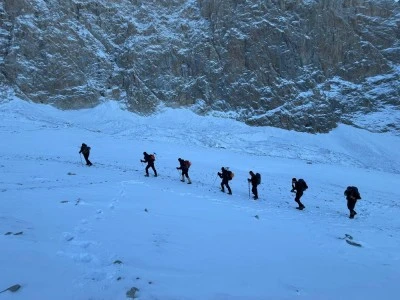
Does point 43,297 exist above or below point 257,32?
below

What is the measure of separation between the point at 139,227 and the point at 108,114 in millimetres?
45428

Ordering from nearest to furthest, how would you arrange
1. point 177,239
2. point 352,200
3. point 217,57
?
point 177,239 → point 352,200 → point 217,57

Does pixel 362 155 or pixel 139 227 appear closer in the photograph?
pixel 139 227

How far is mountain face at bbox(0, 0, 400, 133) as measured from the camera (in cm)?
5681

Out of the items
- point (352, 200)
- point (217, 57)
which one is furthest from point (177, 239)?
point (217, 57)

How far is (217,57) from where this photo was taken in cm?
6406

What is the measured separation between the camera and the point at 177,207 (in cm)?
1088

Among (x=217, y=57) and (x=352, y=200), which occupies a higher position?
(x=217, y=57)

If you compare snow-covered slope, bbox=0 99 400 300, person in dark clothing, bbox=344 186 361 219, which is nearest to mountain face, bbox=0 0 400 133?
snow-covered slope, bbox=0 99 400 300

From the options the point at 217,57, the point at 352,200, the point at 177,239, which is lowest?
the point at 177,239

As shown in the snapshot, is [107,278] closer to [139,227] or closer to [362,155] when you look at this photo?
[139,227]

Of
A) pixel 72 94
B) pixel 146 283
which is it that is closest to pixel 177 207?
pixel 146 283

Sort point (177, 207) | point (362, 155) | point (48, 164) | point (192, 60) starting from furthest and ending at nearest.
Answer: point (192, 60) < point (362, 155) < point (48, 164) < point (177, 207)

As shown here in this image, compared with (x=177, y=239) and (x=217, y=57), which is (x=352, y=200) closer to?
(x=177, y=239)
